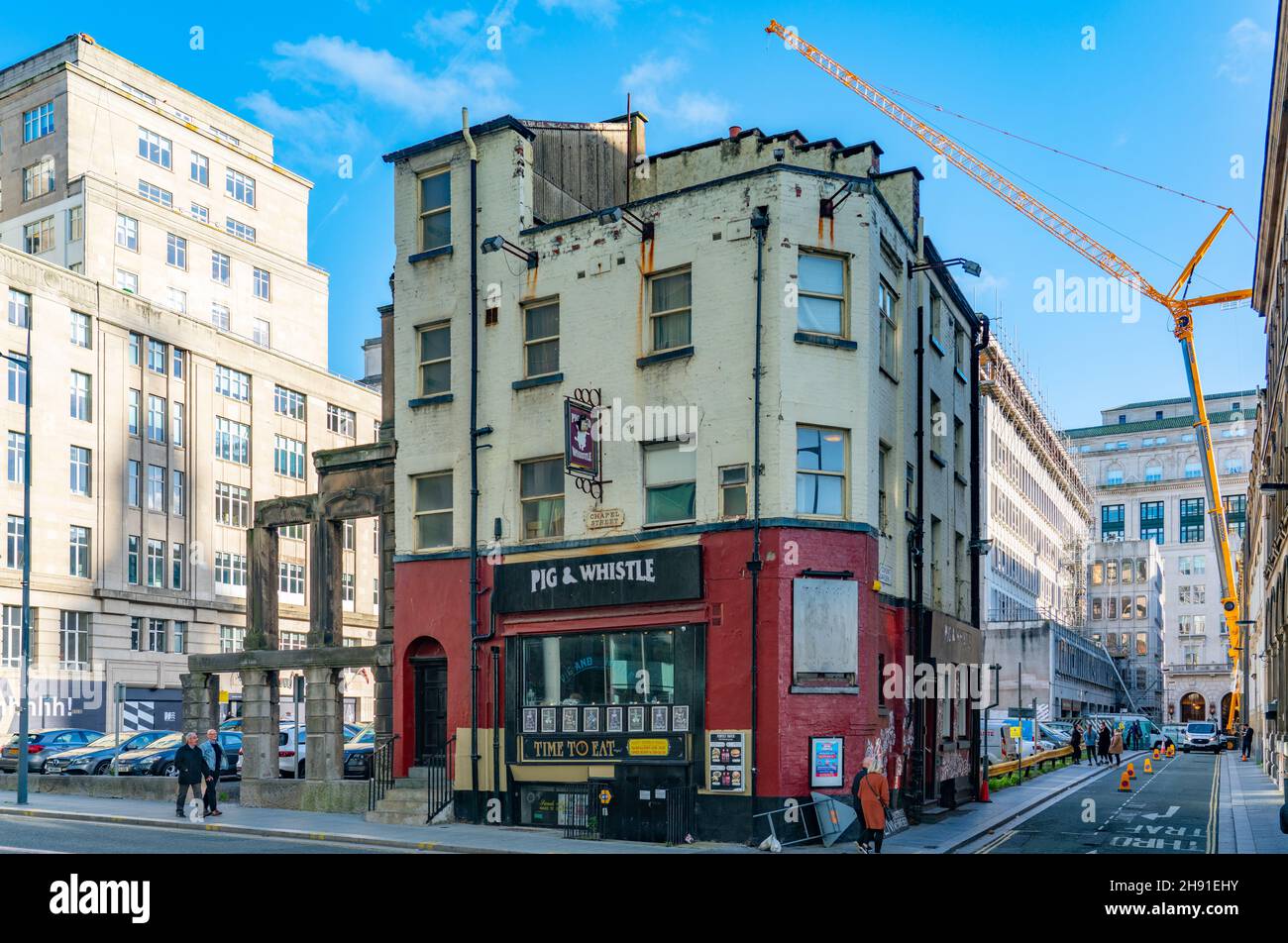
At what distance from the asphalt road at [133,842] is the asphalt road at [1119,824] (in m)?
12.2

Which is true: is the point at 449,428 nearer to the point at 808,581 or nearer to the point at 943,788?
the point at 808,581

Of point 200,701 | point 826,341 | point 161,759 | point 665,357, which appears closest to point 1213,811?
point 826,341

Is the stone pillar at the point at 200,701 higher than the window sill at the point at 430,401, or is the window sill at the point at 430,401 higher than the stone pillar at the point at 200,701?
the window sill at the point at 430,401

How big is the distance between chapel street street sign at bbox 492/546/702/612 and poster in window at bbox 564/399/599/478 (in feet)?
6.09

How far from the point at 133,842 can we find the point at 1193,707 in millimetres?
147256

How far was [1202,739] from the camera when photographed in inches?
3046

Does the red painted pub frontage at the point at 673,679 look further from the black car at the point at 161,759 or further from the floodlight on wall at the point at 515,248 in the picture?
the black car at the point at 161,759

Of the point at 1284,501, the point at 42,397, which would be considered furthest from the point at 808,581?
the point at 42,397

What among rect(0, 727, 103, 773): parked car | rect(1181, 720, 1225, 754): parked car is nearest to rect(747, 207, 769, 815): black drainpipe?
rect(0, 727, 103, 773): parked car

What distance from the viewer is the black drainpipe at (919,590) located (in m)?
29.1

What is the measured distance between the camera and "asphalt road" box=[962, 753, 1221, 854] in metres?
24.1

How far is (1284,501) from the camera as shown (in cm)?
4616

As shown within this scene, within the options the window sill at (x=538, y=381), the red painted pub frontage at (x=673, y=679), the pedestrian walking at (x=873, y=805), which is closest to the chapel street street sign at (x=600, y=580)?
the red painted pub frontage at (x=673, y=679)
